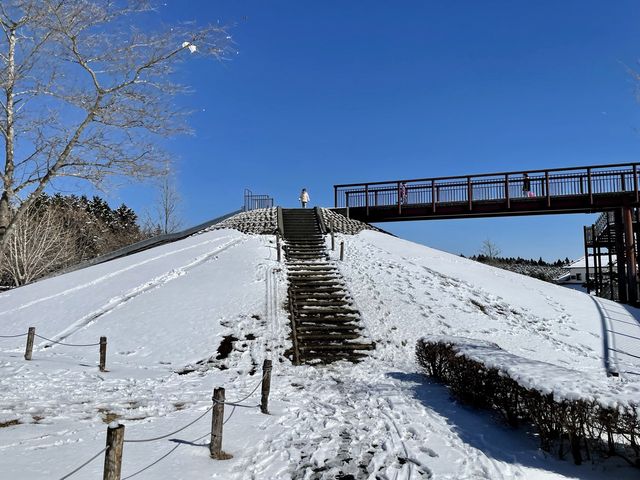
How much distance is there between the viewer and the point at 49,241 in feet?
91.8

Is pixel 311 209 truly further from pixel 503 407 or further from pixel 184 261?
pixel 503 407

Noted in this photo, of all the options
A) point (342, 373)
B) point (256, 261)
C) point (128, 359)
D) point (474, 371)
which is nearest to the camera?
point (474, 371)

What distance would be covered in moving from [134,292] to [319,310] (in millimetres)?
6671

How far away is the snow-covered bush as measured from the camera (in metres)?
4.07

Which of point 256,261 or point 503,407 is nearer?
point 503,407

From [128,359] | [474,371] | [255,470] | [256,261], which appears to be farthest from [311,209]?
[255,470]

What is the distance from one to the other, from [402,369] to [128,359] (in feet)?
22.3

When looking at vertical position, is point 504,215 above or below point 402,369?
above

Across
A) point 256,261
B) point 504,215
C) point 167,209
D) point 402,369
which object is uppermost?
point 167,209

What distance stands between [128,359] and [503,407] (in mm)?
8679

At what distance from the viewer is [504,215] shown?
80.8 feet

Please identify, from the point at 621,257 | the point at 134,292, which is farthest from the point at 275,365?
the point at 621,257

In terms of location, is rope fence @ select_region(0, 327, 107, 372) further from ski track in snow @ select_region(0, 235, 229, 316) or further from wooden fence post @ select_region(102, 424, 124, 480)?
wooden fence post @ select_region(102, 424, 124, 480)

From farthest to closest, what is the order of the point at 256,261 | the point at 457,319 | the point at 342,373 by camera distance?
the point at 256,261 → the point at 457,319 → the point at 342,373
